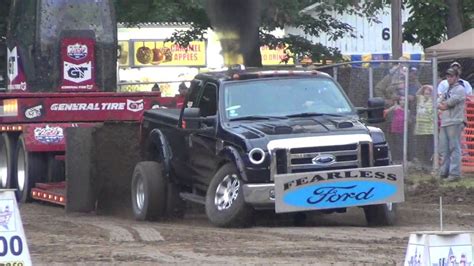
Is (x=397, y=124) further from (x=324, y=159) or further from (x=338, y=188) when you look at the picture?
(x=338, y=188)

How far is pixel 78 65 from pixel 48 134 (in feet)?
7.19

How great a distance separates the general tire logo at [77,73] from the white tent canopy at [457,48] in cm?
813

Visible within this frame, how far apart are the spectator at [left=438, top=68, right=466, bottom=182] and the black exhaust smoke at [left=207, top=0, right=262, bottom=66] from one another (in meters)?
3.20

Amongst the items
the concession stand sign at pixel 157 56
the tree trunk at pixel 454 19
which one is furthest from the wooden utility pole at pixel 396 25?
the concession stand sign at pixel 157 56

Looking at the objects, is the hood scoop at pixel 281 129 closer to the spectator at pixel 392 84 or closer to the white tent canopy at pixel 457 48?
the spectator at pixel 392 84

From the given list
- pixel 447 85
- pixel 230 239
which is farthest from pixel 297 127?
pixel 447 85

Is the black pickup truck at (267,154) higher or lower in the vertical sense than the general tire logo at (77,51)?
lower

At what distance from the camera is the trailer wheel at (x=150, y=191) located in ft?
49.1

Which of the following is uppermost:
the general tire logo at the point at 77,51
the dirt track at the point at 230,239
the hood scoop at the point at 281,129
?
the general tire logo at the point at 77,51

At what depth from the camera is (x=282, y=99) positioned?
46.6 feet

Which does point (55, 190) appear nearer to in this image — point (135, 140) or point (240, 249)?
point (135, 140)

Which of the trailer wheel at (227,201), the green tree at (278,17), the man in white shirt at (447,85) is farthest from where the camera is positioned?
the green tree at (278,17)

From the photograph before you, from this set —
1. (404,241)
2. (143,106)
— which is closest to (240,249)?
(404,241)

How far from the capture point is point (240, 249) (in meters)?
11.4
